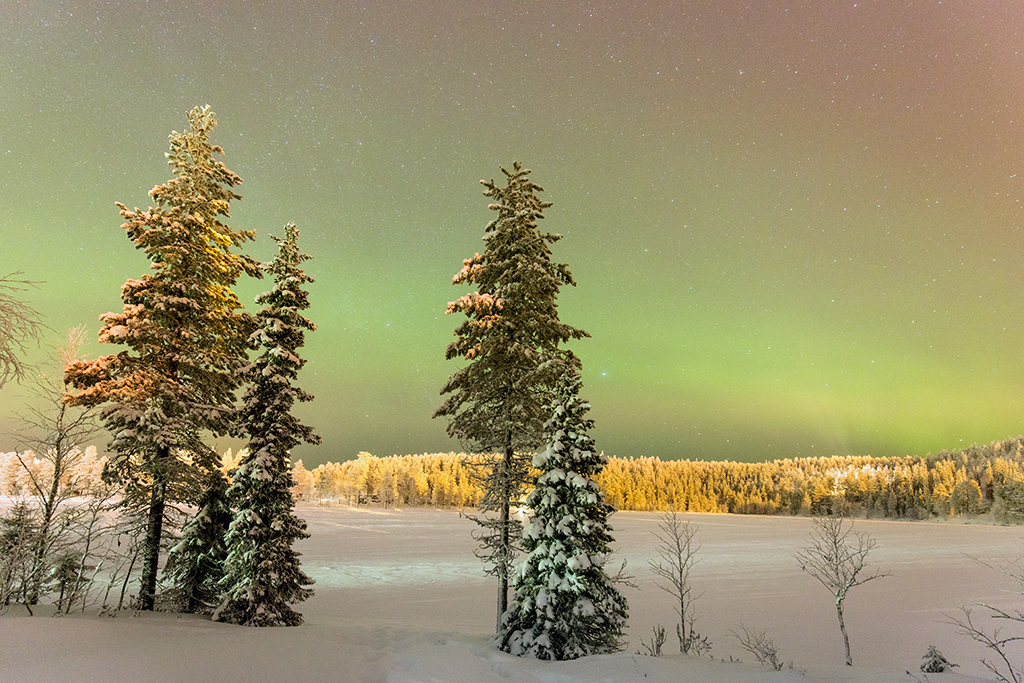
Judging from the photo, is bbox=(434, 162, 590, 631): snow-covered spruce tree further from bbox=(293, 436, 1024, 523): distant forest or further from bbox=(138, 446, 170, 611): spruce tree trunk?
bbox=(293, 436, 1024, 523): distant forest

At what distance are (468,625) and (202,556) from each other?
48.6ft

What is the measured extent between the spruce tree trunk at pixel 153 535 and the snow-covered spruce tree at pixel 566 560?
10565 mm

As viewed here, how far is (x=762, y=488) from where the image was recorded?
170 metres

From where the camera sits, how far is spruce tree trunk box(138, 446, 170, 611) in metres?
16.4

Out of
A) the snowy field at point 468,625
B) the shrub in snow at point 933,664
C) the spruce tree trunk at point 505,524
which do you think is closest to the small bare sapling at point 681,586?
the snowy field at point 468,625

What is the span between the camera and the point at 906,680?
1145 centimetres

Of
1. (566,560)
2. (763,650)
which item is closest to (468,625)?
(763,650)

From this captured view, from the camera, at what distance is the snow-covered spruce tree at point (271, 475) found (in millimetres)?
16594

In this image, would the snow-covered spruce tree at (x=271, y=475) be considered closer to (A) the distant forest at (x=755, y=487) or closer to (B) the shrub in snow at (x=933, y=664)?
(B) the shrub in snow at (x=933, y=664)

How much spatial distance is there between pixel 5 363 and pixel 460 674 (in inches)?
408

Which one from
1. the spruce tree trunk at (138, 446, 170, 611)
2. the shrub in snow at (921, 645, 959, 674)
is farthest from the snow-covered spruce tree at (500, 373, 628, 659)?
the spruce tree trunk at (138, 446, 170, 611)

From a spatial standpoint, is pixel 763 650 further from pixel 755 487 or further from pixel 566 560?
pixel 755 487

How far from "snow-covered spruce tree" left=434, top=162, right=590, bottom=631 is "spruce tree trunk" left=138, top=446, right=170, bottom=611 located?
8575 millimetres

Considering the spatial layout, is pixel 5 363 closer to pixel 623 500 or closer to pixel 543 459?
pixel 543 459
